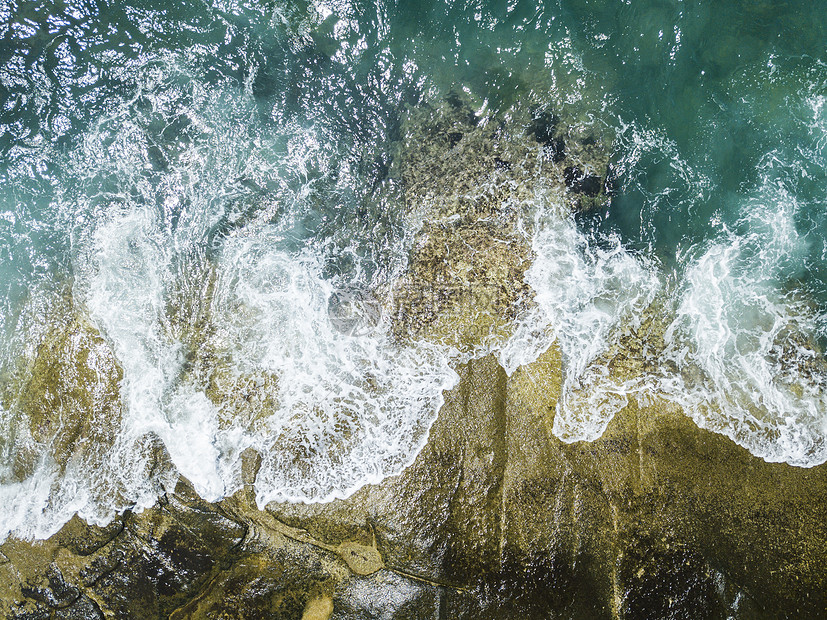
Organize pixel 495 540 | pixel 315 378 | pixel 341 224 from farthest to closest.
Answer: pixel 341 224 < pixel 315 378 < pixel 495 540

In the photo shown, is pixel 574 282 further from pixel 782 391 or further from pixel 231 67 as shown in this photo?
pixel 231 67

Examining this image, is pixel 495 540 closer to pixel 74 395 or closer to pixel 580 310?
pixel 580 310

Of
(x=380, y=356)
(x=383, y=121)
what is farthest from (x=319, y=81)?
(x=380, y=356)

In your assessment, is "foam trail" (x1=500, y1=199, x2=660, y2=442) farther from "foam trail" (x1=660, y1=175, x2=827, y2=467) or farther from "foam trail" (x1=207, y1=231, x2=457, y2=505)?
"foam trail" (x1=207, y1=231, x2=457, y2=505)

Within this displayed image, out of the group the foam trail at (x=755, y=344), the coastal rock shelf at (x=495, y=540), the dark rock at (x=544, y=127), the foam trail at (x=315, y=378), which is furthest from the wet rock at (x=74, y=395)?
the foam trail at (x=755, y=344)

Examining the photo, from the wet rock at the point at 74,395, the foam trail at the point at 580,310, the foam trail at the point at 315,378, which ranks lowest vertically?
the wet rock at the point at 74,395

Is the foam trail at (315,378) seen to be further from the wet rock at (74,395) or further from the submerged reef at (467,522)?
the wet rock at (74,395)

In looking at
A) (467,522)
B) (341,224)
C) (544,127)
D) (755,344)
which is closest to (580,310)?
(755,344)
